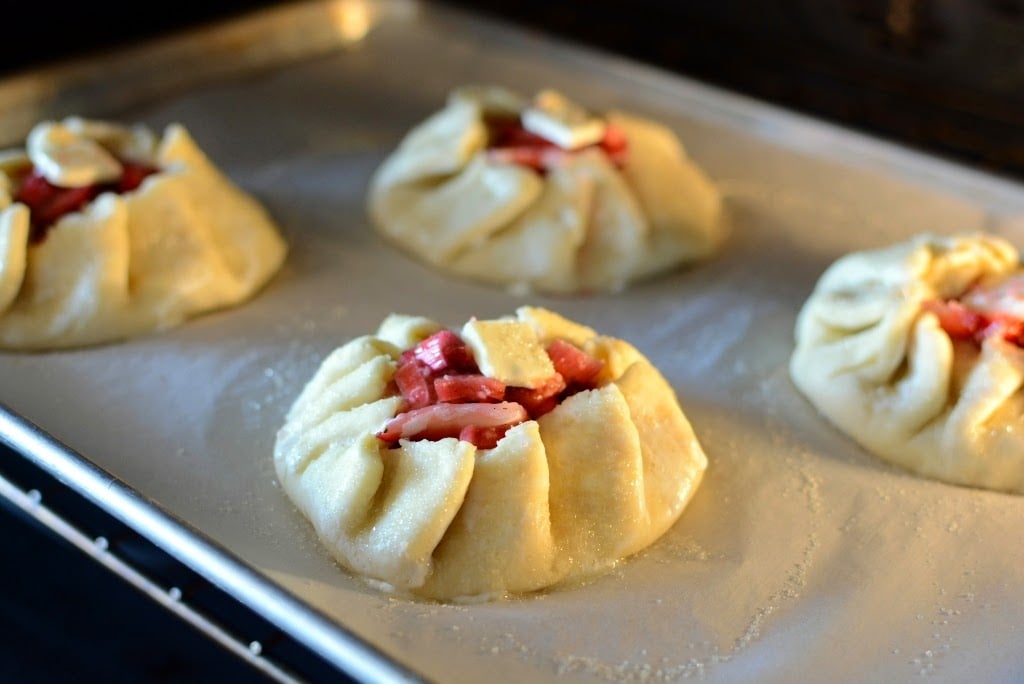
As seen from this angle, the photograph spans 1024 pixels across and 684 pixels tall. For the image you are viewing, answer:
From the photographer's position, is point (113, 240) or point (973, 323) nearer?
point (973, 323)

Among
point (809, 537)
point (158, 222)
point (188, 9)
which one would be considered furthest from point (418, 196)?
point (809, 537)

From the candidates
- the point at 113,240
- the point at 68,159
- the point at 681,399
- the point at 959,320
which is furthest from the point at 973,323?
the point at 68,159

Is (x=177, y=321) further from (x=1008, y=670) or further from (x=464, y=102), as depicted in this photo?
(x=1008, y=670)

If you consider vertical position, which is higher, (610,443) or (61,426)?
(610,443)

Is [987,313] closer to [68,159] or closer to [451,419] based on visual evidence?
[451,419]

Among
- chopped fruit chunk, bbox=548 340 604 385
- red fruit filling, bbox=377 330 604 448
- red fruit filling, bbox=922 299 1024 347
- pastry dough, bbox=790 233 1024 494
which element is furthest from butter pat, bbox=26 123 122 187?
red fruit filling, bbox=922 299 1024 347
